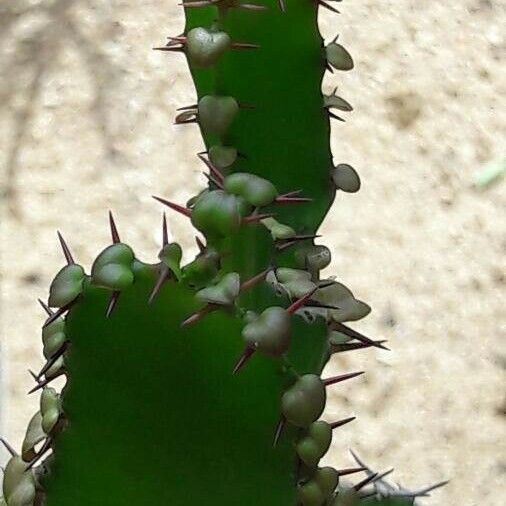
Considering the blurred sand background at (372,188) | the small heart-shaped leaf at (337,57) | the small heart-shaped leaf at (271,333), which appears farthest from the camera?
the blurred sand background at (372,188)

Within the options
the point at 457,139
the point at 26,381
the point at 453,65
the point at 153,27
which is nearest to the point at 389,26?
the point at 453,65

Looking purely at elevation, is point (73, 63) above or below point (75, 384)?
below

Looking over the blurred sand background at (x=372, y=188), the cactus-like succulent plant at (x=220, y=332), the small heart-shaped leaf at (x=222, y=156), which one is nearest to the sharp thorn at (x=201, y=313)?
the cactus-like succulent plant at (x=220, y=332)

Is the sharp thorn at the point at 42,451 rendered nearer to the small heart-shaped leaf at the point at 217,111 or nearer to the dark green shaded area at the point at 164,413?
the dark green shaded area at the point at 164,413

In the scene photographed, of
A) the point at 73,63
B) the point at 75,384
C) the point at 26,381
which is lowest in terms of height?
the point at 26,381

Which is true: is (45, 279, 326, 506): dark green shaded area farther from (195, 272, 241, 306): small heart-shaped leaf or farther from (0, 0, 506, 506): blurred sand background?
(0, 0, 506, 506): blurred sand background

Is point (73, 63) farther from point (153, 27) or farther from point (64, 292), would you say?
point (64, 292)

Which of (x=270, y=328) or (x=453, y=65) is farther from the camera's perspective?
(x=453, y=65)
